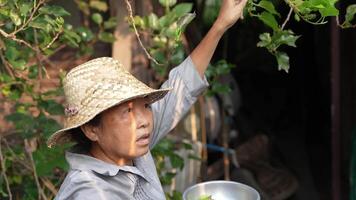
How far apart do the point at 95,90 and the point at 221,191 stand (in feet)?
2.16

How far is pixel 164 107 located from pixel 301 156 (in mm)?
4061

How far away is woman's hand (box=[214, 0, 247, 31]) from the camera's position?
1939 mm

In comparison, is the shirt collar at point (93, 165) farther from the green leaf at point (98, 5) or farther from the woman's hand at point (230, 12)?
the green leaf at point (98, 5)

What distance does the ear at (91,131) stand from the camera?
1.76 m

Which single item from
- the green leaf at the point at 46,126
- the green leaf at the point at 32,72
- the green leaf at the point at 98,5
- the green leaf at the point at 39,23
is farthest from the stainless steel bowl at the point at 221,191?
the green leaf at the point at 98,5

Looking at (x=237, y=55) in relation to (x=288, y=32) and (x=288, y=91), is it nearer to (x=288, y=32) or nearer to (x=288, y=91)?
(x=288, y=91)

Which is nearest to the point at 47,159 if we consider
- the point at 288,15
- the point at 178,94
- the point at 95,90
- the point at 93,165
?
the point at 178,94

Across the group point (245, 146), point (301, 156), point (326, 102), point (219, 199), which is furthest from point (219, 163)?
point (219, 199)

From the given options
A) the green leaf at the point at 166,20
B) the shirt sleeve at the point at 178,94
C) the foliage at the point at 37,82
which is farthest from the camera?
the green leaf at the point at 166,20

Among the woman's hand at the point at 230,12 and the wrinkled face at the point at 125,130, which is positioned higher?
the woman's hand at the point at 230,12

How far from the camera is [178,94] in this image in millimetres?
2086

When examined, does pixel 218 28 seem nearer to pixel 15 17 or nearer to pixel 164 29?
pixel 15 17

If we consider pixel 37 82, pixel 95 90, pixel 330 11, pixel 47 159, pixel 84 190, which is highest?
pixel 330 11

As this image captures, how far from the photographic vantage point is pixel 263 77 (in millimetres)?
6809
